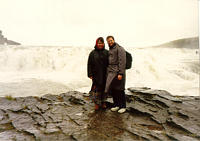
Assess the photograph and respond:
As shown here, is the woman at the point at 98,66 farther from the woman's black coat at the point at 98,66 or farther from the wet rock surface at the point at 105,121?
the wet rock surface at the point at 105,121

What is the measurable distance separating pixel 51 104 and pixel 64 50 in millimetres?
17298

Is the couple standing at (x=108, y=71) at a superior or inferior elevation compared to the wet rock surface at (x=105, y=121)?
superior

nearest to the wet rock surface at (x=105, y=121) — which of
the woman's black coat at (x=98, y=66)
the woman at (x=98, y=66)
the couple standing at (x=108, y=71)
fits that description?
the couple standing at (x=108, y=71)

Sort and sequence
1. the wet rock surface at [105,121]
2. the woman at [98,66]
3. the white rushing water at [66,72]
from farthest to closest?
the white rushing water at [66,72] → the woman at [98,66] → the wet rock surface at [105,121]

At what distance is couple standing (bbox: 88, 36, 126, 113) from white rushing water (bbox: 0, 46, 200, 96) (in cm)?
674

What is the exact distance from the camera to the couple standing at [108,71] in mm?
4121

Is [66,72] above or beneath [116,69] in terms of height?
beneath

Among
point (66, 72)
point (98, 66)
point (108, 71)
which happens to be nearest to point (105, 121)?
point (108, 71)

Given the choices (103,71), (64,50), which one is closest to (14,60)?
(64,50)

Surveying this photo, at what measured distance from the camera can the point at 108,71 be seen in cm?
433

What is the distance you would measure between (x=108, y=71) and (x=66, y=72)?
13.5 metres

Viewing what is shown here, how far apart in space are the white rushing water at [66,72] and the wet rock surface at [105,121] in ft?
19.7

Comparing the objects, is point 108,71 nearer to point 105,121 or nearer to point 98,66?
point 98,66

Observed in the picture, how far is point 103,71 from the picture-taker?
14.6 feet
